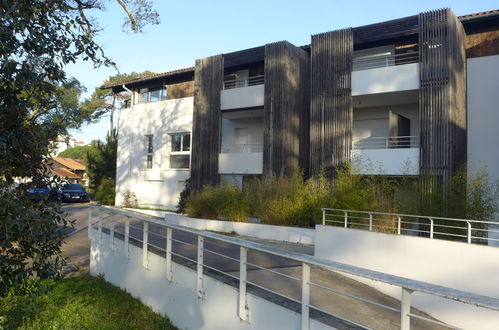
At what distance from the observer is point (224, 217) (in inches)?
644

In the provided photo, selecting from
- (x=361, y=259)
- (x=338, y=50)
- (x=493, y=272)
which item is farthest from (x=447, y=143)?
(x=493, y=272)

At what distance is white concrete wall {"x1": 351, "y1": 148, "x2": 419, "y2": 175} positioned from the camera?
14.4m

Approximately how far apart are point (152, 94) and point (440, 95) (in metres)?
17.2

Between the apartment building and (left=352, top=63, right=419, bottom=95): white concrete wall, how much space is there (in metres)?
0.04

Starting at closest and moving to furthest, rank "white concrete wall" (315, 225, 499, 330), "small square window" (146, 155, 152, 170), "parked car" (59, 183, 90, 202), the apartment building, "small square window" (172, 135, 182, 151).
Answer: "white concrete wall" (315, 225, 499, 330) < the apartment building < "small square window" (172, 135, 182, 151) < "small square window" (146, 155, 152, 170) < "parked car" (59, 183, 90, 202)

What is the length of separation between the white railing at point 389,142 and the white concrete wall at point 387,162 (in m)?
0.78

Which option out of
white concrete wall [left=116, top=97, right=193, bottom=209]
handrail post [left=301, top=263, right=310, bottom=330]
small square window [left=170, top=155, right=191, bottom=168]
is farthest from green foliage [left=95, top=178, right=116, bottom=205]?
handrail post [left=301, top=263, right=310, bottom=330]

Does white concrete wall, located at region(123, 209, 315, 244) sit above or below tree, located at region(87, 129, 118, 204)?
below

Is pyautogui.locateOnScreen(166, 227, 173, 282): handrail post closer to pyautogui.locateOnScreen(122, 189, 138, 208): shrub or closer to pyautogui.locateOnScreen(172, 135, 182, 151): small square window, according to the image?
pyautogui.locateOnScreen(172, 135, 182, 151): small square window

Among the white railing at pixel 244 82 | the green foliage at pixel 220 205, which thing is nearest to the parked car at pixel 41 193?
the green foliage at pixel 220 205

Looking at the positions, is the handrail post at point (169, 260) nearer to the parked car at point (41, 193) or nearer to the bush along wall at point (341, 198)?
the parked car at point (41, 193)

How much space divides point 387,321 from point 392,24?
12576mm

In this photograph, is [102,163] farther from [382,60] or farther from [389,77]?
[389,77]

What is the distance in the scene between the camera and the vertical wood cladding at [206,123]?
20.0 meters
